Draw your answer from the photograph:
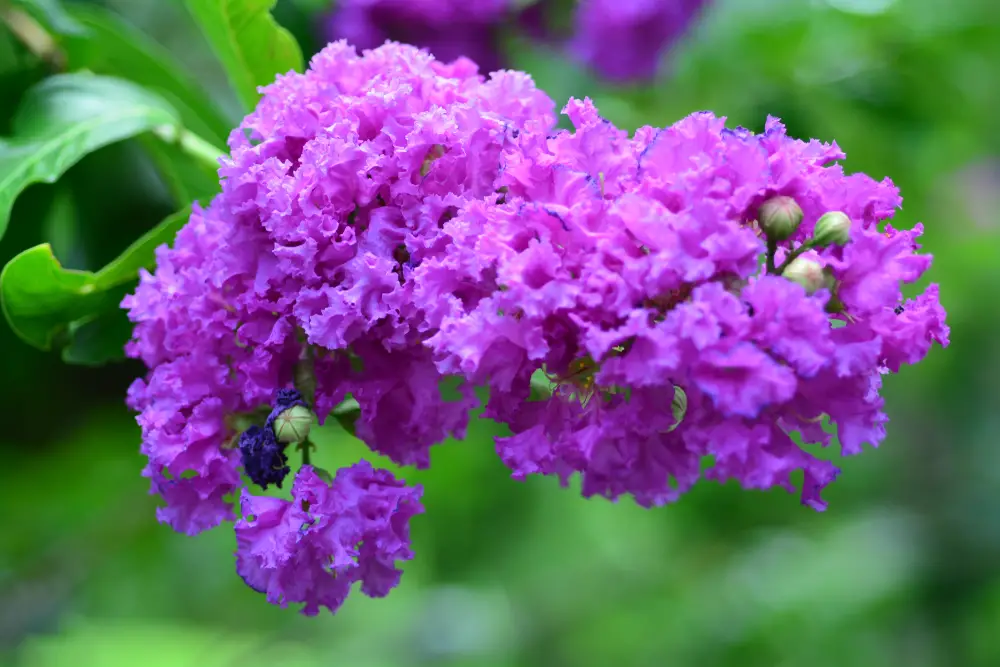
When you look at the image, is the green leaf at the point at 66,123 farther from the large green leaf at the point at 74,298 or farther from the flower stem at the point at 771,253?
the flower stem at the point at 771,253

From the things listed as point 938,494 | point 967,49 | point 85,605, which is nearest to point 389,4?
point 967,49

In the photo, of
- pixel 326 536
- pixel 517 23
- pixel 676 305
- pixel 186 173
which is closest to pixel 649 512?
pixel 517 23

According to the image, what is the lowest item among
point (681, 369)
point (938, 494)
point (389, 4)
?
point (938, 494)

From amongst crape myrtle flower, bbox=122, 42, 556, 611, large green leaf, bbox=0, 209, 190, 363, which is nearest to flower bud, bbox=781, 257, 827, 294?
crape myrtle flower, bbox=122, 42, 556, 611

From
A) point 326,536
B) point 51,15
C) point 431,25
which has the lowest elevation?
point 326,536

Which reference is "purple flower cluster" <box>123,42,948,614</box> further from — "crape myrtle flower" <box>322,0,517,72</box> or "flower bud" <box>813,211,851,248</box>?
"crape myrtle flower" <box>322,0,517,72</box>

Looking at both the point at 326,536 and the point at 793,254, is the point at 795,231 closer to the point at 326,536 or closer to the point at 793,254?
the point at 793,254

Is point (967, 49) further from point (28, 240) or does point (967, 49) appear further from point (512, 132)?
point (28, 240)

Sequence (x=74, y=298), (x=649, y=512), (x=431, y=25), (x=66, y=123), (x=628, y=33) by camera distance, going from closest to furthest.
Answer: (x=74, y=298)
(x=66, y=123)
(x=431, y=25)
(x=628, y=33)
(x=649, y=512)
